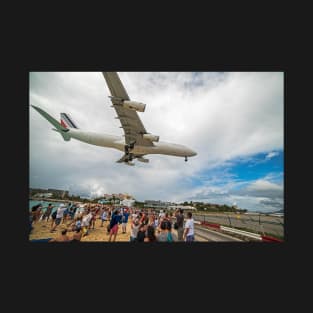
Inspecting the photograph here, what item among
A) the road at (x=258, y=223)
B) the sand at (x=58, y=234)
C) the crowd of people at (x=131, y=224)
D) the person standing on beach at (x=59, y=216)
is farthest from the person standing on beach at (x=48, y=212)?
the road at (x=258, y=223)

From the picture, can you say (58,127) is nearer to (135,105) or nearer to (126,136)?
(126,136)

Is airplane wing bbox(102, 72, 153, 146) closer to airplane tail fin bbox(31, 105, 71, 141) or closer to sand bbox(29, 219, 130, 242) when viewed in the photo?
airplane tail fin bbox(31, 105, 71, 141)

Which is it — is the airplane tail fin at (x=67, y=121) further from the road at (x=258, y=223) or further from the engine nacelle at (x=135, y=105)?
the road at (x=258, y=223)

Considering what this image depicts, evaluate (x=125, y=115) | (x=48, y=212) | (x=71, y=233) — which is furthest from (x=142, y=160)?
(x=71, y=233)

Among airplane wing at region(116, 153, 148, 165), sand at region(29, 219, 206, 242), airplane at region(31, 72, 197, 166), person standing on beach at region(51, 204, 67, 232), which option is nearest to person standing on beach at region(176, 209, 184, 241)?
sand at region(29, 219, 206, 242)

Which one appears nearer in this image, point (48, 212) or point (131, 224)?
point (131, 224)

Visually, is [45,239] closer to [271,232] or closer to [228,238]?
[228,238]
